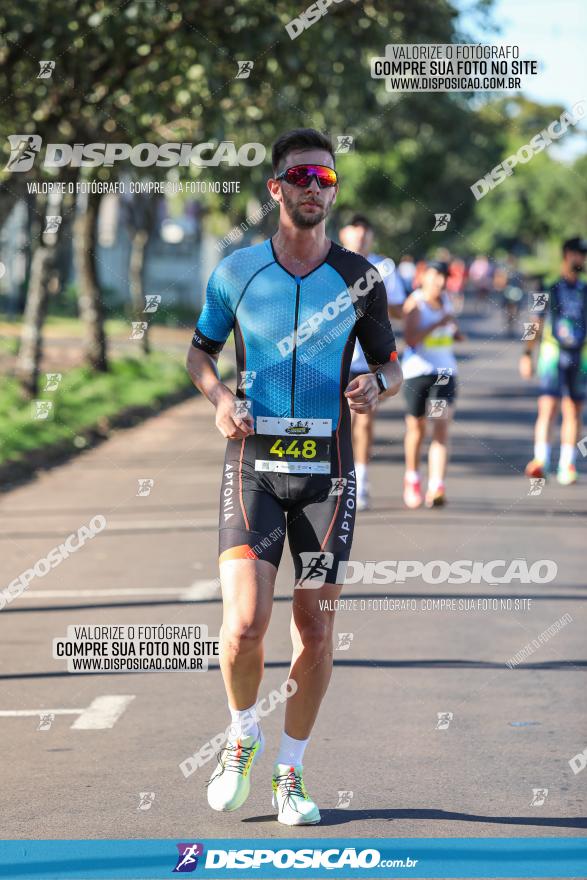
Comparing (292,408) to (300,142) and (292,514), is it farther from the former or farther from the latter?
(300,142)

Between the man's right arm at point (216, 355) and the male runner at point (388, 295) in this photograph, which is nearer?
the man's right arm at point (216, 355)

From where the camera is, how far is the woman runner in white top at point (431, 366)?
1317 cm

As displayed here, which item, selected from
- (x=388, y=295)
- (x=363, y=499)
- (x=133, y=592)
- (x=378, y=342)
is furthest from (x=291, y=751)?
(x=363, y=499)

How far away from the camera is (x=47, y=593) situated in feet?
32.8

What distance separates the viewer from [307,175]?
17.6 ft

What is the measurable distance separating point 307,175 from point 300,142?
0.14 meters

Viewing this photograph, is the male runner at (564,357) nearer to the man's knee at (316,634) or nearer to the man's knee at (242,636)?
the man's knee at (316,634)

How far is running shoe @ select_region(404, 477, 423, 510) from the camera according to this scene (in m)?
13.5

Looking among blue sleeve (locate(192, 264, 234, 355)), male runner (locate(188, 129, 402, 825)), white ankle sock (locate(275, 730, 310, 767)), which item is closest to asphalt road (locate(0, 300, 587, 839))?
white ankle sock (locate(275, 730, 310, 767))

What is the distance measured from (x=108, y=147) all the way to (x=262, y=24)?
3.99 m

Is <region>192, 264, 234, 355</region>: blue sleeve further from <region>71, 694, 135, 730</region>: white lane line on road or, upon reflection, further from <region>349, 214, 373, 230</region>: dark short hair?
<region>349, 214, 373, 230</region>: dark short hair

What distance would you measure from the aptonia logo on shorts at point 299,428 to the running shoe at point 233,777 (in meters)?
1.04

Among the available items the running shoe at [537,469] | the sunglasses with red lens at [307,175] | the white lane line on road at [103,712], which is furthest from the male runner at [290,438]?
the running shoe at [537,469]

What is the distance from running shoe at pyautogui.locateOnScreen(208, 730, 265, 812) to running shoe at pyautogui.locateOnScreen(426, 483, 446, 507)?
809 cm
